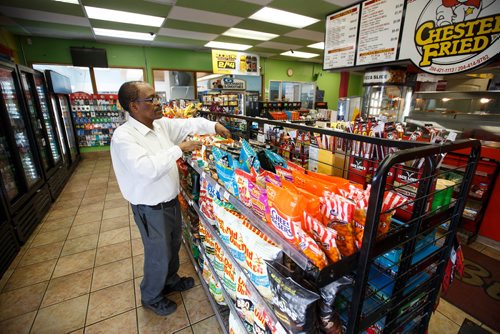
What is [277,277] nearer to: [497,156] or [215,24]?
[497,156]

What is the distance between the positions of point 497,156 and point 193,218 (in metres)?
3.51

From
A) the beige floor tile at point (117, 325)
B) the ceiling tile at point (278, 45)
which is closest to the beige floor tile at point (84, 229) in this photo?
the beige floor tile at point (117, 325)

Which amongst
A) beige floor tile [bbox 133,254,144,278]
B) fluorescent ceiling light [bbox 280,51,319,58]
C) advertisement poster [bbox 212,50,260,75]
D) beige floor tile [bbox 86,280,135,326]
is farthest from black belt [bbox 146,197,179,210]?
fluorescent ceiling light [bbox 280,51,319,58]

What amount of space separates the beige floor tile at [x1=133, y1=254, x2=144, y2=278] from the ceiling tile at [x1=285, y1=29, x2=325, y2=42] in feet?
19.8

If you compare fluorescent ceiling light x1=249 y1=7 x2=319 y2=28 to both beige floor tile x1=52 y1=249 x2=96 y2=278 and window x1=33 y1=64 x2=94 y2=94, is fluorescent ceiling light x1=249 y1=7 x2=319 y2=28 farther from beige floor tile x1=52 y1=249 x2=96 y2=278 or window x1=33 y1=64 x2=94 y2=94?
window x1=33 y1=64 x2=94 y2=94

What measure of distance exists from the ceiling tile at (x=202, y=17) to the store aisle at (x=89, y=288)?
3.98m

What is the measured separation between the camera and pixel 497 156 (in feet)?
9.24

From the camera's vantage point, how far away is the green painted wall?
682cm

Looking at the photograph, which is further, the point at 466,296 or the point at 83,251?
the point at 83,251

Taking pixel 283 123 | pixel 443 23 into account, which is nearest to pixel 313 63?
pixel 443 23

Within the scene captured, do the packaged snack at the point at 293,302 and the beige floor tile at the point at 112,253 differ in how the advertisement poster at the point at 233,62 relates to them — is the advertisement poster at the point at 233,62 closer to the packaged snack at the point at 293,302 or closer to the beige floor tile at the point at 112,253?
the beige floor tile at the point at 112,253

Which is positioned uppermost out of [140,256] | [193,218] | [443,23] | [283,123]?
[443,23]

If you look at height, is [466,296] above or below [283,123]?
below

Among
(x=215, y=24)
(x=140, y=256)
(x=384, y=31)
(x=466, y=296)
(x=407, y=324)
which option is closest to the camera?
(x=407, y=324)
